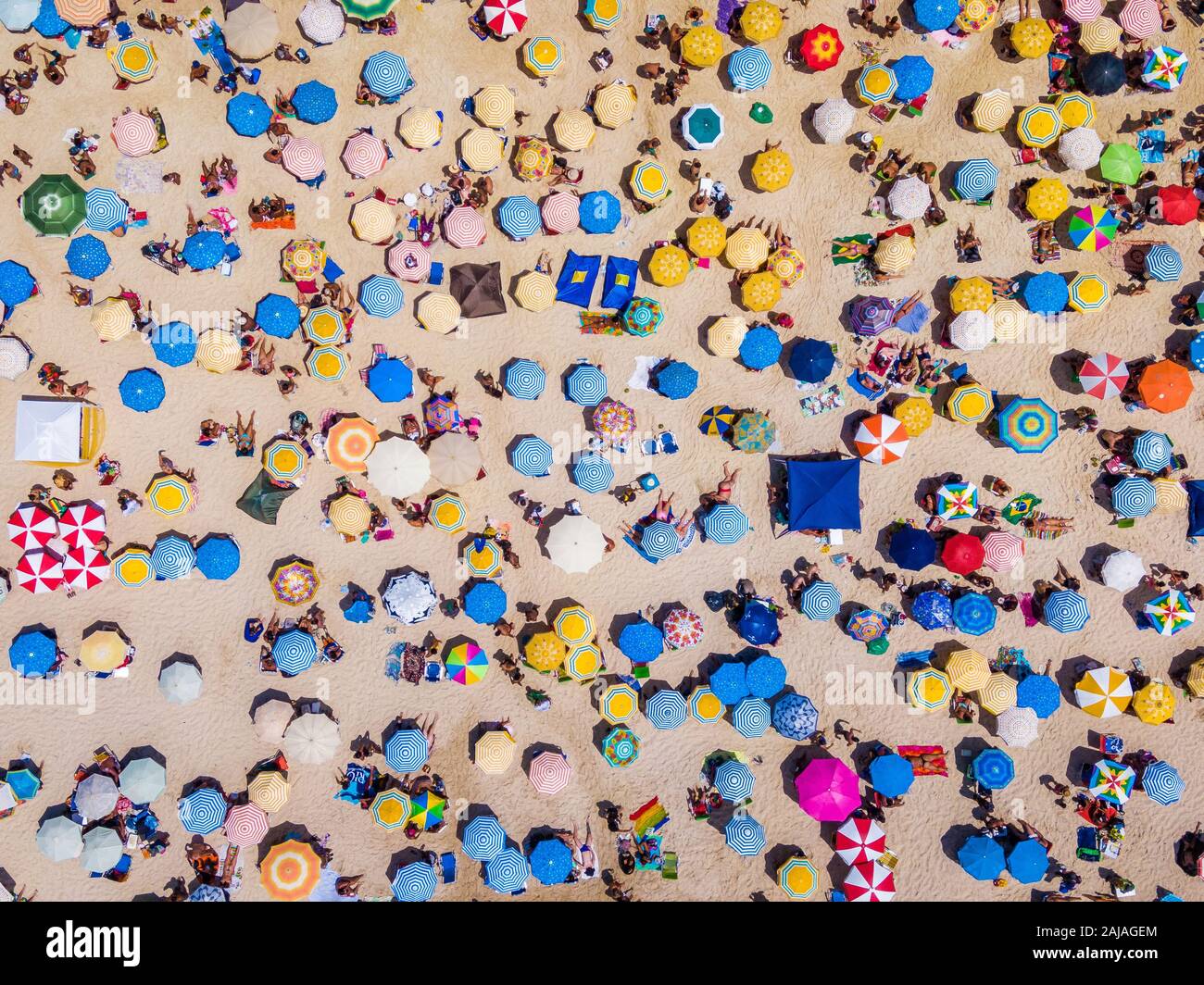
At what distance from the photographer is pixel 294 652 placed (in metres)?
12.1

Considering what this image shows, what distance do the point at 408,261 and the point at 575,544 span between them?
5194mm

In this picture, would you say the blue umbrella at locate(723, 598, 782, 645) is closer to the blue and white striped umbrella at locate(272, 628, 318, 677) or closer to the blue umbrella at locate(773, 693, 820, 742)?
the blue umbrella at locate(773, 693, 820, 742)

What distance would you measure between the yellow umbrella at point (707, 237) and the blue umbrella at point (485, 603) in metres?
6.31

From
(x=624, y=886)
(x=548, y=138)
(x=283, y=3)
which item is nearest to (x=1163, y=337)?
(x=548, y=138)

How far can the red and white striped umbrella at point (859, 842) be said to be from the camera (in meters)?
12.4

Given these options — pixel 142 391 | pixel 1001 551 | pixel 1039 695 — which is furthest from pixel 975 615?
pixel 142 391

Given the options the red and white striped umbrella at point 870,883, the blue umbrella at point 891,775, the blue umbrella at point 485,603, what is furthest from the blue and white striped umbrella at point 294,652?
the red and white striped umbrella at point 870,883

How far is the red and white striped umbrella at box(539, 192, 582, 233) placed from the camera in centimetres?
1217

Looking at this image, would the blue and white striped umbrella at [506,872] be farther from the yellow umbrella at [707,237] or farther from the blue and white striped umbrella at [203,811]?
the yellow umbrella at [707,237]

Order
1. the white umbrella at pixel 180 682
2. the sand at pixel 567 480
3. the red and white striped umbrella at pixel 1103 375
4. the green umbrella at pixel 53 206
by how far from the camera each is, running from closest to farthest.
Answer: the green umbrella at pixel 53 206 < the white umbrella at pixel 180 682 < the red and white striped umbrella at pixel 1103 375 < the sand at pixel 567 480

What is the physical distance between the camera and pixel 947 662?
41.2 ft

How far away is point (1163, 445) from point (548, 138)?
36.5 feet

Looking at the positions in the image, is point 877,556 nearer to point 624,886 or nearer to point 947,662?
point 947,662

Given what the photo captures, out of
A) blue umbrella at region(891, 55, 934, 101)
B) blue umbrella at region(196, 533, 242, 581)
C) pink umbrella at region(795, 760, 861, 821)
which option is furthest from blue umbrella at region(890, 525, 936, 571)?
blue umbrella at region(196, 533, 242, 581)
